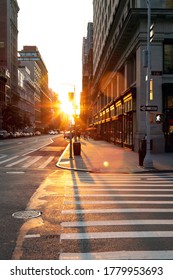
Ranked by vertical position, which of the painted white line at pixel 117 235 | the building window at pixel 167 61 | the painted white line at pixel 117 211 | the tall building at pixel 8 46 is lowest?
the painted white line at pixel 117 235

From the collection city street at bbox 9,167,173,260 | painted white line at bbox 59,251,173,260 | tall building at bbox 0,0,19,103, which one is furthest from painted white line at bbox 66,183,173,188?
tall building at bbox 0,0,19,103

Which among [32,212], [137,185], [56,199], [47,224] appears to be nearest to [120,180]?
[137,185]

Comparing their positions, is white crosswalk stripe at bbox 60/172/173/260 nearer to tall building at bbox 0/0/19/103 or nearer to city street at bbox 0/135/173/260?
city street at bbox 0/135/173/260

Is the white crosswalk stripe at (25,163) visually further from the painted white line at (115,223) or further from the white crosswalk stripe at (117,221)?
the painted white line at (115,223)

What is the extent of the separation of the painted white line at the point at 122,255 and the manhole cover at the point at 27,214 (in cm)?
290

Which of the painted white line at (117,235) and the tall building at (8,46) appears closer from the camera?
the painted white line at (117,235)

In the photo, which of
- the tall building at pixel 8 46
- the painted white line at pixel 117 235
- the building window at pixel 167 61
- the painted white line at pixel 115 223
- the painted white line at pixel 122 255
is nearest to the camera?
the painted white line at pixel 122 255

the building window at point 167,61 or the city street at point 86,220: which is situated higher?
the building window at point 167,61

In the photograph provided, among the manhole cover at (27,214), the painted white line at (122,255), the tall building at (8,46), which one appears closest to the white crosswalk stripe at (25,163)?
the manhole cover at (27,214)

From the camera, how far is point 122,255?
588 cm

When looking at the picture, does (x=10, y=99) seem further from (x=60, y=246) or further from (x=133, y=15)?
(x=60, y=246)

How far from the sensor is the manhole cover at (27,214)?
863cm

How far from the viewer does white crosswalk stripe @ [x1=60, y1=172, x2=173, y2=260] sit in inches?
242

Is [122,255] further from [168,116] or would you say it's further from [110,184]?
[168,116]
